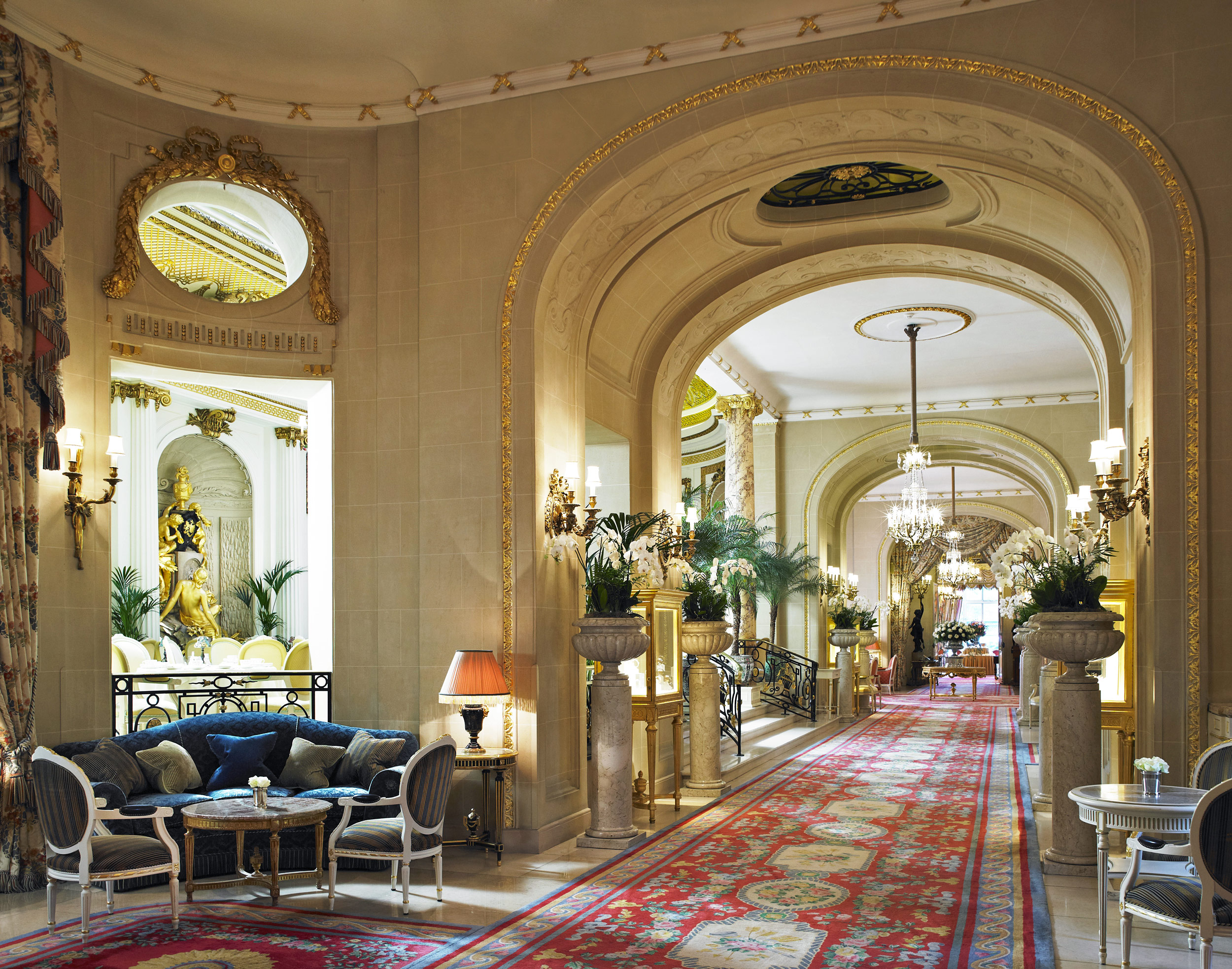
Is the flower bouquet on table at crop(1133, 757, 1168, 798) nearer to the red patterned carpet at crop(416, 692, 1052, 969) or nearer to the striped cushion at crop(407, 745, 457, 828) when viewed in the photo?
the red patterned carpet at crop(416, 692, 1052, 969)

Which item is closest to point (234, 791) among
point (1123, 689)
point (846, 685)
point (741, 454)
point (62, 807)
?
point (62, 807)

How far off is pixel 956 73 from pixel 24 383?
6.43 meters

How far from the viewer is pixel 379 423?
27.8ft

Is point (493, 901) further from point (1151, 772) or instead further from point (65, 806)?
point (1151, 772)

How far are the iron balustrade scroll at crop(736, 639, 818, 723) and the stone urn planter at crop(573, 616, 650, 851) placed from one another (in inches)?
388

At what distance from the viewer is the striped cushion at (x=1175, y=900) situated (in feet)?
14.8

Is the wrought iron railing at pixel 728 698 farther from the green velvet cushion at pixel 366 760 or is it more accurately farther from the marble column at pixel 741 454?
the green velvet cushion at pixel 366 760

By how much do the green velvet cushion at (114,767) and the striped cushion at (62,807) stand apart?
877 mm

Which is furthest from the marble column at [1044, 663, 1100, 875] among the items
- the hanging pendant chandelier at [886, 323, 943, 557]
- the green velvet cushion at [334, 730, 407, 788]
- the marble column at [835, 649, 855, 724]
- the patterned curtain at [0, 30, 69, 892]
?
the marble column at [835, 649, 855, 724]

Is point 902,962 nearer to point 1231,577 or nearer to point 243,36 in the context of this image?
point 1231,577

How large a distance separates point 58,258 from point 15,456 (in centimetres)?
136

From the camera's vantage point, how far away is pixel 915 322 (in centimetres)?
1446

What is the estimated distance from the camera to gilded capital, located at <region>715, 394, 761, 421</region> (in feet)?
57.6

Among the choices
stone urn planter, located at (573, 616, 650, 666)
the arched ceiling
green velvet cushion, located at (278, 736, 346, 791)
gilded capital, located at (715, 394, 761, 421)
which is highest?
the arched ceiling
